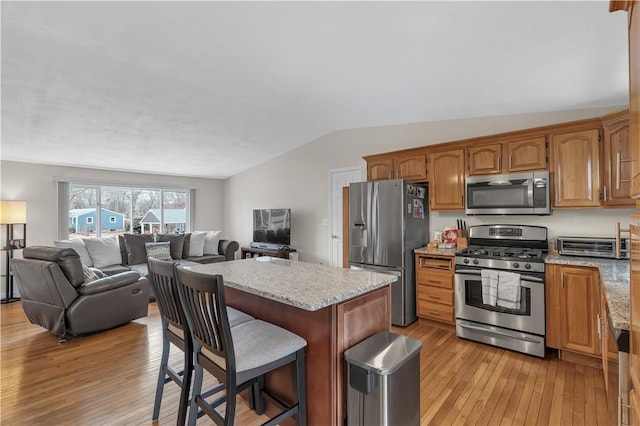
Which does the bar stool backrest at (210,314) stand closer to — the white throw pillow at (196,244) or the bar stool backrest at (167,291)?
the bar stool backrest at (167,291)

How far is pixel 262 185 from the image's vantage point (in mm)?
6711

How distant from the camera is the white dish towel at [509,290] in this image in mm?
2930

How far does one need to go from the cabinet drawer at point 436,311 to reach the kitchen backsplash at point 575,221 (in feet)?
3.60

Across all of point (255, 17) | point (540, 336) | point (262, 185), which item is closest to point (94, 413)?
point (255, 17)

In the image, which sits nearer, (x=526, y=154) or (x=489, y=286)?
(x=489, y=286)

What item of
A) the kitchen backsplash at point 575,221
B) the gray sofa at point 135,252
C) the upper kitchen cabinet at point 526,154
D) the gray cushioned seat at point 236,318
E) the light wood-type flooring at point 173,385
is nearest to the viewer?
the gray cushioned seat at point 236,318

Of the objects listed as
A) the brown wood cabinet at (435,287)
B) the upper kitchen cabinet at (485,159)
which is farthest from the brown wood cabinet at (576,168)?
the brown wood cabinet at (435,287)

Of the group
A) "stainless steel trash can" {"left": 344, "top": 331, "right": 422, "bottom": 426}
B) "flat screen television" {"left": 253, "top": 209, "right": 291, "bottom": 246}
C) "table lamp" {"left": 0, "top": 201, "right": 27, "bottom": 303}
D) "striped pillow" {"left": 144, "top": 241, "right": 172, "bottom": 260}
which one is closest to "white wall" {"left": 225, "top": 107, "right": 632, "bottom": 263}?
"flat screen television" {"left": 253, "top": 209, "right": 291, "bottom": 246}

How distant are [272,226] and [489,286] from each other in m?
4.01

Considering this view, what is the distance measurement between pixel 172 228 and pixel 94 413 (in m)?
5.22

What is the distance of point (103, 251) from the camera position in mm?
5008

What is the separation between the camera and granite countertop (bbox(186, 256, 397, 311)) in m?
1.52

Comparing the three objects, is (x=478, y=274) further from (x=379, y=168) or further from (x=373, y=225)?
(x=379, y=168)

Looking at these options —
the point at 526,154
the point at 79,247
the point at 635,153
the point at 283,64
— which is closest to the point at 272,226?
the point at 79,247
